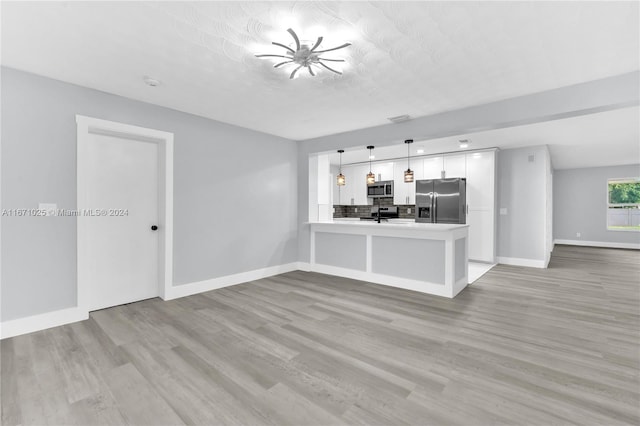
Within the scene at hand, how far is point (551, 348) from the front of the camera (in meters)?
2.63

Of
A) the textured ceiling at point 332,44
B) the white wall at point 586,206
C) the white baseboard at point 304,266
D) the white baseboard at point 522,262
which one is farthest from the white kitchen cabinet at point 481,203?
the white wall at point 586,206

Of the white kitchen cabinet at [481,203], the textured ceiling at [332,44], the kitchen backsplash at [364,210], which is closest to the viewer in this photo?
the textured ceiling at [332,44]

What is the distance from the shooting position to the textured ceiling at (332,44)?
201 centimetres

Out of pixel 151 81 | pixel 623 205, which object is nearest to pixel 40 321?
pixel 151 81

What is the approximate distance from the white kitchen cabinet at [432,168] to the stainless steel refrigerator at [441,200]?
0.53ft

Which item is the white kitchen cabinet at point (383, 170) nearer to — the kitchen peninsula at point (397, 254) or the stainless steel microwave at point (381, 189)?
the stainless steel microwave at point (381, 189)

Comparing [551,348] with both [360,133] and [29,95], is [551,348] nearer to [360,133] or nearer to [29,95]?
[360,133]

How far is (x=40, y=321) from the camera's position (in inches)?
117

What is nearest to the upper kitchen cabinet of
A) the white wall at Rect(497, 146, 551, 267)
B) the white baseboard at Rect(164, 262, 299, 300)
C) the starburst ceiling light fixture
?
the white wall at Rect(497, 146, 551, 267)

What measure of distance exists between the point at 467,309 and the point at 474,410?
2022mm

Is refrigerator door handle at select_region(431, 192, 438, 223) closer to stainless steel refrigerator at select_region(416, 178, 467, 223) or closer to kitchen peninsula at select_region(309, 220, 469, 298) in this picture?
stainless steel refrigerator at select_region(416, 178, 467, 223)

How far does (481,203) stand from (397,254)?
11.4 ft

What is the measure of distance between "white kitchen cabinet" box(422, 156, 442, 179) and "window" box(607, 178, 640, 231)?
20.8ft

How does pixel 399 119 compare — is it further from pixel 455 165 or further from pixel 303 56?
pixel 455 165
